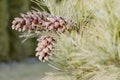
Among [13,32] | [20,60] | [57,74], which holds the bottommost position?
[20,60]

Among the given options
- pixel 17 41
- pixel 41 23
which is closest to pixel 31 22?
pixel 41 23

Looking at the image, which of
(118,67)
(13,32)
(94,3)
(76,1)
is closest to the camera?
(118,67)

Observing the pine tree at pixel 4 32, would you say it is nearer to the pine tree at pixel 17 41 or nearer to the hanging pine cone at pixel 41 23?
the pine tree at pixel 17 41

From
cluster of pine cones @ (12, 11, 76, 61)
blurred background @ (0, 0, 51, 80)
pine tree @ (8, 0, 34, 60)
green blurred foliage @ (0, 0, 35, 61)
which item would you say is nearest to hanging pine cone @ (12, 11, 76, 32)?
cluster of pine cones @ (12, 11, 76, 61)

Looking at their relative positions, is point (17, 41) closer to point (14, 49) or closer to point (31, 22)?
point (14, 49)

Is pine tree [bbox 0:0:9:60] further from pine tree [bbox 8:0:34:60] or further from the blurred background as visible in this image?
pine tree [bbox 8:0:34:60]

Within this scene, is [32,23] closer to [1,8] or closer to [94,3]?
[94,3]

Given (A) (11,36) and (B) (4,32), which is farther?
(A) (11,36)

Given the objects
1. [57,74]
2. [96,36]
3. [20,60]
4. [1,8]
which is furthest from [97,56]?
[20,60]
